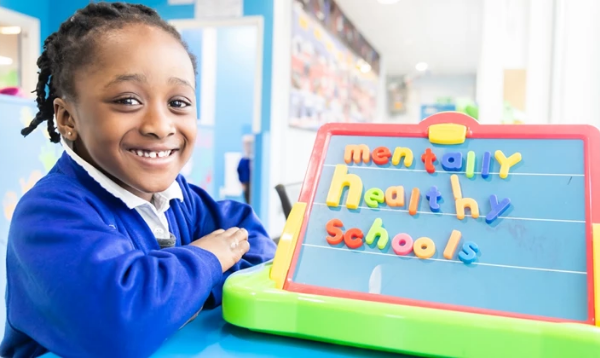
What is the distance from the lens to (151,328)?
41cm

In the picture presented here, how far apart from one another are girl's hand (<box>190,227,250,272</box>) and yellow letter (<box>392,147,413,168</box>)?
0.73ft

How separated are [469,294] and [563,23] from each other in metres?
1.07

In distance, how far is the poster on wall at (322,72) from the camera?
142 inches

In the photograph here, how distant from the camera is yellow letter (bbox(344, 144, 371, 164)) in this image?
570 mm

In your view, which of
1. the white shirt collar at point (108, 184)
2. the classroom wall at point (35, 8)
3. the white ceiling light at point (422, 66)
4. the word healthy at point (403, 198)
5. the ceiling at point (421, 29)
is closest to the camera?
the word healthy at point (403, 198)

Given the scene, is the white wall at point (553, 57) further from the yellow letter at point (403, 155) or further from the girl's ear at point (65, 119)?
the girl's ear at point (65, 119)

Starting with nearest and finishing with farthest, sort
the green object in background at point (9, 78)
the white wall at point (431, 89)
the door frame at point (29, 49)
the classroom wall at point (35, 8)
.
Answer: the classroom wall at point (35, 8) → the door frame at point (29, 49) → the green object in background at point (9, 78) → the white wall at point (431, 89)

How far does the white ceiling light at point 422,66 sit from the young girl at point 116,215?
8.43 metres

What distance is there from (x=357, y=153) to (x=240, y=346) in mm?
265

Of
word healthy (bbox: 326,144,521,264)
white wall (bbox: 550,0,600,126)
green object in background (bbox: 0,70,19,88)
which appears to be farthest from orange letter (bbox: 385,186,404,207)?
green object in background (bbox: 0,70,19,88)

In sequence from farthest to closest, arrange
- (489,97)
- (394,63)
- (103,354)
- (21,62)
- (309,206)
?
(394,63), (21,62), (489,97), (309,206), (103,354)

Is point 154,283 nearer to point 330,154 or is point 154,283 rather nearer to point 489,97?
point 330,154

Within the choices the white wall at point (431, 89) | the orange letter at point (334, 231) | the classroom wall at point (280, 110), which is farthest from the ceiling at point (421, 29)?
the orange letter at point (334, 231)

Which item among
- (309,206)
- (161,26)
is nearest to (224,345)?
(309,206)
